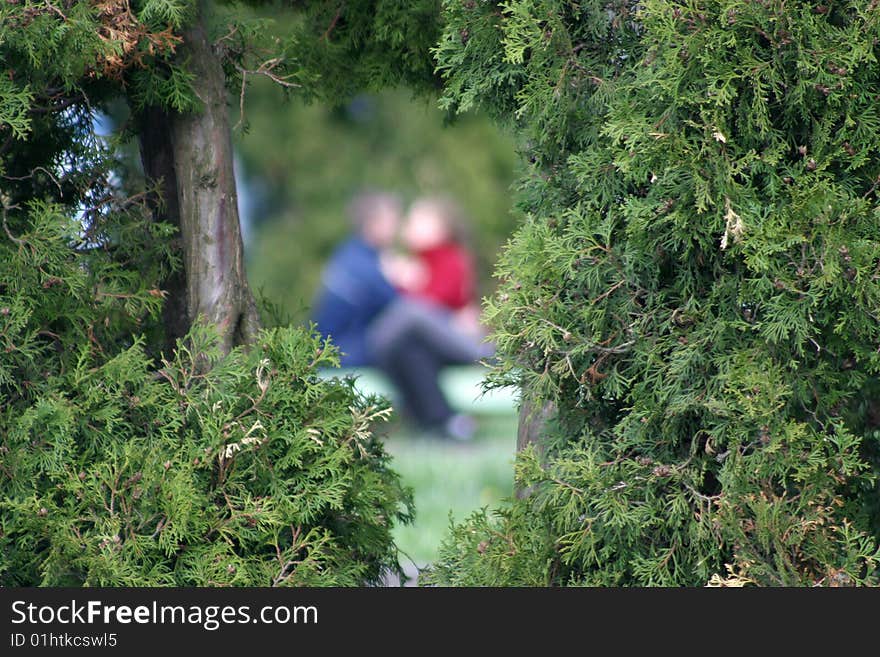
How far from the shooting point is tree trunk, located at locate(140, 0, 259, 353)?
14.3 ft

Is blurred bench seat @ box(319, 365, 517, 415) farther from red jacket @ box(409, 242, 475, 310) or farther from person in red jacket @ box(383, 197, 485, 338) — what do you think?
red jacket @ box(409, 242, 475, 310)

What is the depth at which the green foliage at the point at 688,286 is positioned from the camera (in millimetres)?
3387

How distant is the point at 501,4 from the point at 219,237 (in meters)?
1.49

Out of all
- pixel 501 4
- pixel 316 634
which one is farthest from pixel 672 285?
pixel 316 634

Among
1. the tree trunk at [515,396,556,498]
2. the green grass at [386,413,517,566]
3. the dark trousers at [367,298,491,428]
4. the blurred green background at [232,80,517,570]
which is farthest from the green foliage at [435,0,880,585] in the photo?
the blurred green background at [232,80,517,570]

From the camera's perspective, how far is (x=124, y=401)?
12.9 feet

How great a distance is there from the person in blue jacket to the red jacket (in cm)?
52

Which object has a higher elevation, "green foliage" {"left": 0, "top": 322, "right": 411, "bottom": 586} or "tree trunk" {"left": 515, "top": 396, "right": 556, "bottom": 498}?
"tree trunk" {"left": 515, "top": 396, "right": 556, "bottom": 498}

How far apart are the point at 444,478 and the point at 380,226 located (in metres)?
3.83

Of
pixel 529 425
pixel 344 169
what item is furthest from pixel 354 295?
pixel 529 425

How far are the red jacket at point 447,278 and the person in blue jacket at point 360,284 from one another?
516mm

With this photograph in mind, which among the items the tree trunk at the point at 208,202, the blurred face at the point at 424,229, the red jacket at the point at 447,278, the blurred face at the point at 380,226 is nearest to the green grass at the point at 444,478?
the red jacket at the point at 447,278

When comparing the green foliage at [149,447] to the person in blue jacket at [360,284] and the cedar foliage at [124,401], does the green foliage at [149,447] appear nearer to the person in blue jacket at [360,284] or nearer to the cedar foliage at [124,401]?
the cedar foliage at [124,401]

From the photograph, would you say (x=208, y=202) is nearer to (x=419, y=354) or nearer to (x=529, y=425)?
(x=529, y=425)
